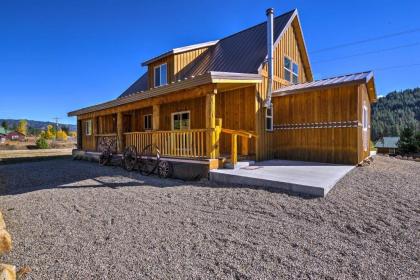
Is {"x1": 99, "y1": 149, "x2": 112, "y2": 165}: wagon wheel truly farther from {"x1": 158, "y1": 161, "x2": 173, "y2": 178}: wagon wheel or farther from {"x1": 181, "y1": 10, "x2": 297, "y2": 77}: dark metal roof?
{"x1": 181, "y1": 10, "x2": 297, "y2": 77}: dark metal roof

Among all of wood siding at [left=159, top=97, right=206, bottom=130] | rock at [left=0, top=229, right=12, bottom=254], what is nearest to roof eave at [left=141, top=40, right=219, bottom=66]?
wood siding at [left=159, top=97, right=206, bottom=130]

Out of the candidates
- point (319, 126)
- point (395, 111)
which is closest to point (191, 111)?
point (319, 126)

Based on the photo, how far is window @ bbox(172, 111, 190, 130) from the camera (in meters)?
12.6

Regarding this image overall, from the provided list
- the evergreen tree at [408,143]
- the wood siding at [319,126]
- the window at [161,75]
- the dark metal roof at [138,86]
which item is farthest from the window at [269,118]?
the evergreen tree at [408,143]

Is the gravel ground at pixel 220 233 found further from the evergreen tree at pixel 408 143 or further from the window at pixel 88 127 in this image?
the evergreen tree at pixel 408 143

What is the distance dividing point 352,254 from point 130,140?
34.3 feet

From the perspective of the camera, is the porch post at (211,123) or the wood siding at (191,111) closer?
the porch post at (211,123)

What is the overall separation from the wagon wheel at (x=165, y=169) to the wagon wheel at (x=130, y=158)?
5.82 ft

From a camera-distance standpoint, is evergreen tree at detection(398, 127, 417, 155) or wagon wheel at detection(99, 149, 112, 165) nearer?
wagon wheel at detection(99, 149, 112, 165)

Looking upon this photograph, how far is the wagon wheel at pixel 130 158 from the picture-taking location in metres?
10.9

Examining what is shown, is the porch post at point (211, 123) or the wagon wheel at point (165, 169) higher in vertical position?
the porch post at point (211, 123)

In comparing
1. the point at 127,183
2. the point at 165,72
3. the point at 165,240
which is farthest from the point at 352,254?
the point at 165,72

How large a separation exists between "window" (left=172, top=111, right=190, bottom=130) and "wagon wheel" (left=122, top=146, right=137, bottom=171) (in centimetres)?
269

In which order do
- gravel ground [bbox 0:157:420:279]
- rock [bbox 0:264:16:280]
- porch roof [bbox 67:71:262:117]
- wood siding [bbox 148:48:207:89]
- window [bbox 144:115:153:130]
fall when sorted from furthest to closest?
window [bbox 144:115:153:130], wood siding [bbox 148:48:207:89], porch roof [bbox 67:71:262:117], gravel ground [bbox 0:157:420:279], rock [bbox 0:264:16:280]
